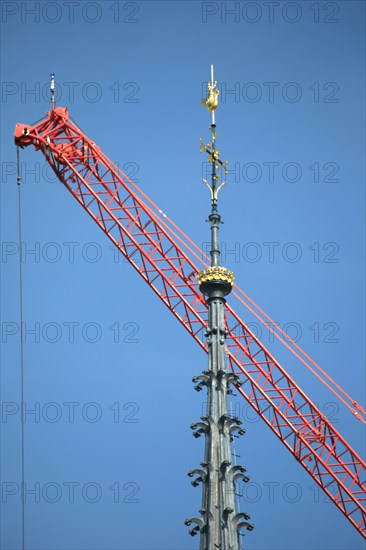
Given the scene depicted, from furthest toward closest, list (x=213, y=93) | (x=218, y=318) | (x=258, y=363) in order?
1. (x=258, y=363)
2. (x=213, y=93)
3. (x=218, y=318)

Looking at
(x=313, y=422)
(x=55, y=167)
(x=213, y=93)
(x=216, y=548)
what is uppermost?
(x=55, y=167)

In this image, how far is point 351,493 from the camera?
376 ft

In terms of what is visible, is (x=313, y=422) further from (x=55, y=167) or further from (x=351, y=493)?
(x=55, y=167)

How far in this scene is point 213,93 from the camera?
6347cm

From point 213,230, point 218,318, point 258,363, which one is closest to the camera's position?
point 218,318

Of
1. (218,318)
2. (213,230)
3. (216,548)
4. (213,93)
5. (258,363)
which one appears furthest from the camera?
(258,363)

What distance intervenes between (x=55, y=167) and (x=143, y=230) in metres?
9.74

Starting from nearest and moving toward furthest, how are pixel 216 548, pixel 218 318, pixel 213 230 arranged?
pixel 216 548 → pixel 218 318 → pixel 213 230

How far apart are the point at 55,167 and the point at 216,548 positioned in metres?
76.3

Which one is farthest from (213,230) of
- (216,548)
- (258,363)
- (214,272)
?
(258,363)

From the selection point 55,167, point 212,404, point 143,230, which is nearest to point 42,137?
point 55,167

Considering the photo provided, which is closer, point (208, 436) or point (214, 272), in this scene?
point (208, 436)

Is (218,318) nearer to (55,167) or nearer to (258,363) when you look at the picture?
(258,363)

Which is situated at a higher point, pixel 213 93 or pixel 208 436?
pixel 213 93
